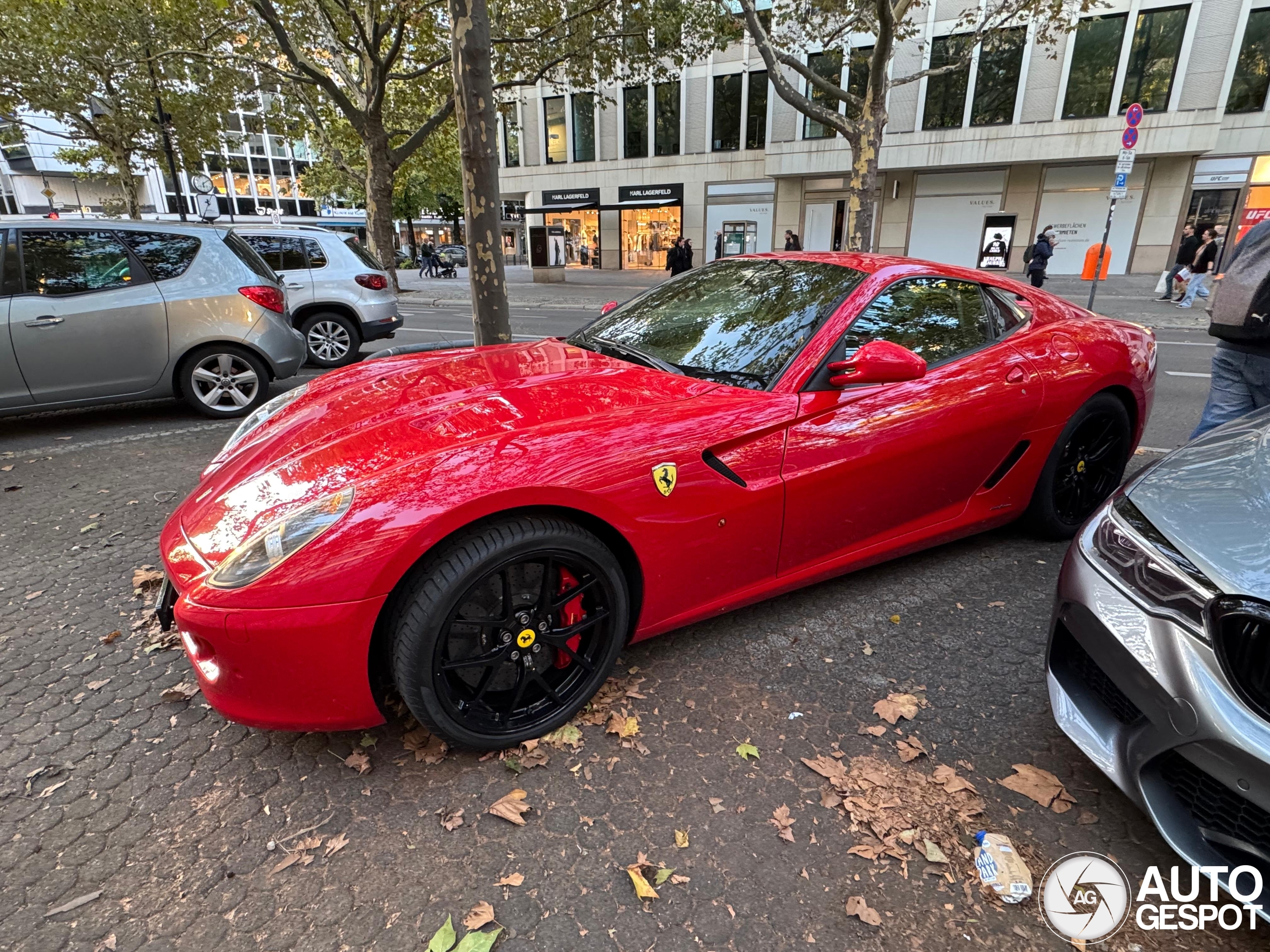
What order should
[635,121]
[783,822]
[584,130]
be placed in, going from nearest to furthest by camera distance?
[783,822]
[635,121]
[584,130]

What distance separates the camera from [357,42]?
53.2ft

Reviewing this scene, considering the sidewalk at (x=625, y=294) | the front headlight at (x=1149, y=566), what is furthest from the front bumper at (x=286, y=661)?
the sidewalk at (x=625, y=294)

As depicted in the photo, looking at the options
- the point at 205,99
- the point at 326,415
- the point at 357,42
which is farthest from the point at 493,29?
the point at 326,415

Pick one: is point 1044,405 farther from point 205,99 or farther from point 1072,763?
point 205,99

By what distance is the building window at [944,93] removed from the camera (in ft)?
75.0

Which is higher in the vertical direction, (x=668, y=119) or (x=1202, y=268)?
(x=668, y=119)

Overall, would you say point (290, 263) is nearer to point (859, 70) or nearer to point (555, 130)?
point (859, 70)

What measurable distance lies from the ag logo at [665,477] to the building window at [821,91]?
84.3ft

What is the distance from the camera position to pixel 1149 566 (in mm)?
1672

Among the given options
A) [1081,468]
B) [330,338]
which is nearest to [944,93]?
[330,338]

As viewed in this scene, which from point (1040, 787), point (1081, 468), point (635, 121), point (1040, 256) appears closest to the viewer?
point (1040, 787)

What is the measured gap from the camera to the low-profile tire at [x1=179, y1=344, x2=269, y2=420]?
557 centimetres

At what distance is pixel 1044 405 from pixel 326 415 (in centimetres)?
300

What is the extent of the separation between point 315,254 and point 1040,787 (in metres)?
8.81
